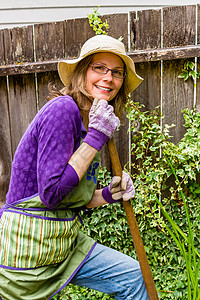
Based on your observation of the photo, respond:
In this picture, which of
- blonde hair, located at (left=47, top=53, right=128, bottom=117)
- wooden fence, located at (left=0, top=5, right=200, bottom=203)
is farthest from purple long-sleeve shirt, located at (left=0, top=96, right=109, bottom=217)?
wooden fence, located at (left=0, top=5, right=200, bottom=203)

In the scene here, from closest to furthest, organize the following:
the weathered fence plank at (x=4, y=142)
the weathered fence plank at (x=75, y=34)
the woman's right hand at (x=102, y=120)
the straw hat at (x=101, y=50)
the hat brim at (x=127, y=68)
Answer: the woman's right hand at (x=102, y=120)
the straw hat at (x=101, y=50)
the hat brim at (x=127, y=68)
the weathered fence plank at (x=75, y=34)
the weathered fence plank at (x=4, y=142)

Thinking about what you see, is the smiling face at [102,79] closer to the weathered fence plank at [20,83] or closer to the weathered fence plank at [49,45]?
the weathered fence plank at [49,45]

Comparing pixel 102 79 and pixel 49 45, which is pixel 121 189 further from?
pixel 49 45

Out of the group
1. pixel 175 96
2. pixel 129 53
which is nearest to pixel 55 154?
pixel 129 53

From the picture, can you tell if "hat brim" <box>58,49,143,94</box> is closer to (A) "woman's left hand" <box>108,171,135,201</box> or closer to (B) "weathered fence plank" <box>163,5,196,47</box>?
(A) "woman's left hand" <box>108,171,135,201</box>

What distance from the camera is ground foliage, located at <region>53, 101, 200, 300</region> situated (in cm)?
258

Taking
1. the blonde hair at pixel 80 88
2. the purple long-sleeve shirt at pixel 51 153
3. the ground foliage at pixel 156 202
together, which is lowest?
the ground foliage at pixel 156 202

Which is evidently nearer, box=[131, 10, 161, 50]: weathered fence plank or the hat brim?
the hat brim

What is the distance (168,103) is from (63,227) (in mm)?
1604

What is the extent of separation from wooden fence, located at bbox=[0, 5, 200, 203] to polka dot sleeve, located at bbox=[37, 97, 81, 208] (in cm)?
143

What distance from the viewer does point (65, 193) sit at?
1.40 m

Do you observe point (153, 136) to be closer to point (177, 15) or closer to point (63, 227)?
point (177, 15)

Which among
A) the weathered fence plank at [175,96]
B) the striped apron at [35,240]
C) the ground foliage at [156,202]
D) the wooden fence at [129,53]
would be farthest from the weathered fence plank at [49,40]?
the striped apron at [35,240]

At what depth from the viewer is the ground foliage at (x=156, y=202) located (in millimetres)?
2578
